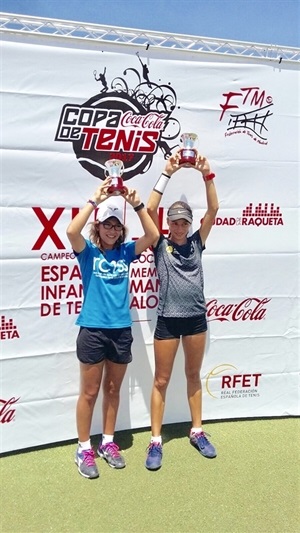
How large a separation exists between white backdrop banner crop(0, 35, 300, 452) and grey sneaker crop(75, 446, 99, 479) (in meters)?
0.35

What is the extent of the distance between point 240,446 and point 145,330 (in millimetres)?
997

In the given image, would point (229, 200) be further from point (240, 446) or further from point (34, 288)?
point (240, 446)

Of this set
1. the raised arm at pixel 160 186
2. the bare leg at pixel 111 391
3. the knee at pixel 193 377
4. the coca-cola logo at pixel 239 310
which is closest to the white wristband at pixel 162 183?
the raised arm at pixel 160 186

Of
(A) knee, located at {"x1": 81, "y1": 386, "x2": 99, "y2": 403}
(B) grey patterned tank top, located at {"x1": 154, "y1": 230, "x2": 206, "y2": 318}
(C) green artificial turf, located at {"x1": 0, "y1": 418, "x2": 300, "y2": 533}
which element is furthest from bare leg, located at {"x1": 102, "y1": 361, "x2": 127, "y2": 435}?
(B) grey patterned tank top, located at {"x1": 154, "y1": 230, "x2": 206, "y2": 318}

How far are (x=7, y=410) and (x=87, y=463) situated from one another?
0.65 metres

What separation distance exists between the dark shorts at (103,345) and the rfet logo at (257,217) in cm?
111

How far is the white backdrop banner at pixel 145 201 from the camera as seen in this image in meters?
2.93

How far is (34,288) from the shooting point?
304cm

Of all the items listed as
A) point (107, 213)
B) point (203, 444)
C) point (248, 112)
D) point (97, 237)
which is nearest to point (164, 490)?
point (203, 444)

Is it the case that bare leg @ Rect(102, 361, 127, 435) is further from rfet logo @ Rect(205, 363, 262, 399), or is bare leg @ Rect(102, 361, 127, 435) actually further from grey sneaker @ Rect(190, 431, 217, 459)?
rfet logo @ Rect(205, 363, 262, 399)

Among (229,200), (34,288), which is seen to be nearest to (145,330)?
(34,288)

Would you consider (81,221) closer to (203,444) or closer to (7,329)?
(7,329)

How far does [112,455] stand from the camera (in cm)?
292

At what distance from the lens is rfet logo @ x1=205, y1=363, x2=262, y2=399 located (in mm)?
3523
